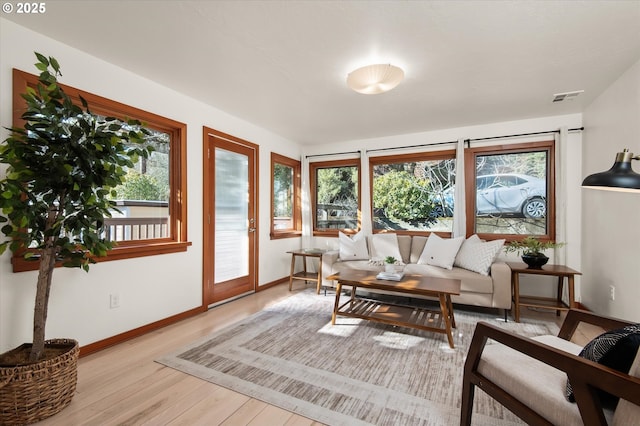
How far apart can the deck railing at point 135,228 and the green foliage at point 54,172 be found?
669 mm

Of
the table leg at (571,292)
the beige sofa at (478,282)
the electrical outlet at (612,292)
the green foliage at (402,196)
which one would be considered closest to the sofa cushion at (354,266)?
the beige sofa at (478,282)

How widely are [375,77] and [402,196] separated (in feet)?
8.41

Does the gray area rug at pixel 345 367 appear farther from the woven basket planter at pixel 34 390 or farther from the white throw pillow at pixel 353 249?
the white throw pillow at pixel 353 249

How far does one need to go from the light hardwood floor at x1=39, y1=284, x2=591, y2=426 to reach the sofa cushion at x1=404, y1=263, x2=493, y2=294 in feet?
7.84

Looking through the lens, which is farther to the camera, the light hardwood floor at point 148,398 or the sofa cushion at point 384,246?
the sofa cushion at point 384,246

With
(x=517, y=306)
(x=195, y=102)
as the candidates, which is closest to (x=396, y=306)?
(x=517, y=306)

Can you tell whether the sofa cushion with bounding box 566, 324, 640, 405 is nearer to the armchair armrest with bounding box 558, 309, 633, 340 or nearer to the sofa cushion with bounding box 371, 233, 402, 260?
the armchair armrest with bounding box 558, 309, 633, 340

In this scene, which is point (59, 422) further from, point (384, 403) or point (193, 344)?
point (384, 403)

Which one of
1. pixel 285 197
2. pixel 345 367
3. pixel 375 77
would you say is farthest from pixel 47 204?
pixel 285 197

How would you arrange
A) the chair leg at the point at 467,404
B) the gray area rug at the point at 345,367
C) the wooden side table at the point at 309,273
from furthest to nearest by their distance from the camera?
the wooden side table at the point at 309,273
the gray area rug at the point at 345,367
the chair leg at the point at 467,404

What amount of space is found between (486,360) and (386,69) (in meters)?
2.13

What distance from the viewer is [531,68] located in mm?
2525

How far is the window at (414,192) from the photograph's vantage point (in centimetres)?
437

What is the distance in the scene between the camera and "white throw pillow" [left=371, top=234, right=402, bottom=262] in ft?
13.8
